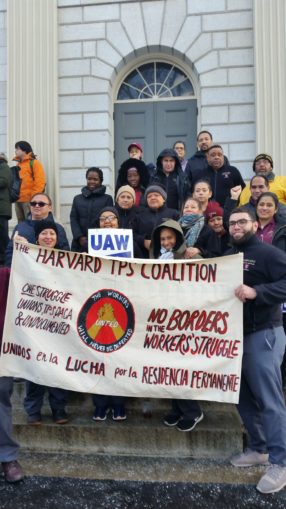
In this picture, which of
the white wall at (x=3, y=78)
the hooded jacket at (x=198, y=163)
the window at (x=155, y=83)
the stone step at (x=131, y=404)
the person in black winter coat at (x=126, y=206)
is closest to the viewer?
the stone step at (x=131, y=404)

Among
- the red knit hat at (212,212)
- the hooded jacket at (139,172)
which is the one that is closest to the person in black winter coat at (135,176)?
the hooded jacket at (139,172)

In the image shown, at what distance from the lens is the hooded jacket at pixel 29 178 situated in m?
8.80

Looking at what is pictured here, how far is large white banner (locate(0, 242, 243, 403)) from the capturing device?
4.11m

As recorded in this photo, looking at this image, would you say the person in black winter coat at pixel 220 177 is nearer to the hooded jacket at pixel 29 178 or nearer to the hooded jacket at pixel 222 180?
the hooded jacket at pixel 222 180

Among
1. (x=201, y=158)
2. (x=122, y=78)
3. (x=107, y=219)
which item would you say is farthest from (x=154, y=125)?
(x=107, y=219)

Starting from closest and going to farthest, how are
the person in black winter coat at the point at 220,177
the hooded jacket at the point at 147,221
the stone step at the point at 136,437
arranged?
the stone step at the point at 136,437 < the hooded jacket at the point at 147,221 < the person in black winter coat at the point at 220,177

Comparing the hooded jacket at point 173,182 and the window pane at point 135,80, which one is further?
the window pane at point 135,80

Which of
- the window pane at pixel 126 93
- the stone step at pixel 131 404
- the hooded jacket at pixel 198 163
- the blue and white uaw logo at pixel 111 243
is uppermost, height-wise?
the window pane at pixel 126 93

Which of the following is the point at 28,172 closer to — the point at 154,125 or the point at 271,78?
the point at 154,125

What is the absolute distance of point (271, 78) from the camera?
9008 millimetres

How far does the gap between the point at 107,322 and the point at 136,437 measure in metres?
1.04

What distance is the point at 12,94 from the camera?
31.8 ft

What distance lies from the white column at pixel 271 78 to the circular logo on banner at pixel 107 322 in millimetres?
5596

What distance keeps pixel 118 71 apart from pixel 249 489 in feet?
25.9
